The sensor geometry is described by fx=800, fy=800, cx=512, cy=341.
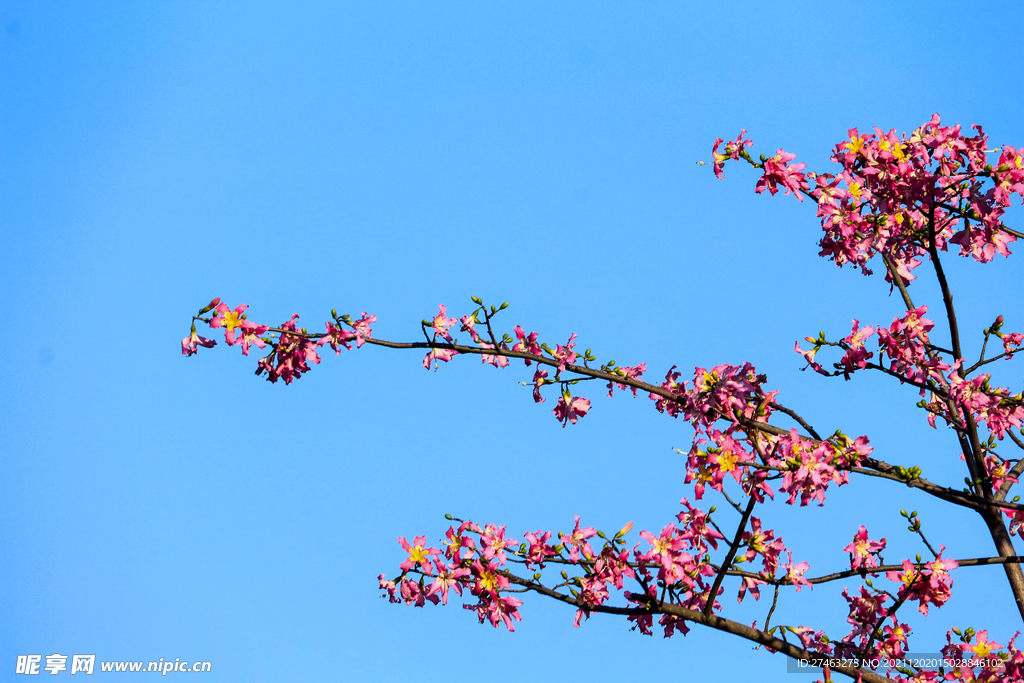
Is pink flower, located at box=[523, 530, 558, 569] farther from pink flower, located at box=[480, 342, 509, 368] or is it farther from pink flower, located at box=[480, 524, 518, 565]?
pink flower, located at box=[480, 342, 509, 368]

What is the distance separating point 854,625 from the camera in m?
5.38

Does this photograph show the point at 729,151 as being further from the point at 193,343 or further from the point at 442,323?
the point at 193,343

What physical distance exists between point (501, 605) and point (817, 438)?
225cm

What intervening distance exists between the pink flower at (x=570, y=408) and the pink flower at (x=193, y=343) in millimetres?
2297

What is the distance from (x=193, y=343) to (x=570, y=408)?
2.48 meters

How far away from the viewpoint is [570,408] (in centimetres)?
555

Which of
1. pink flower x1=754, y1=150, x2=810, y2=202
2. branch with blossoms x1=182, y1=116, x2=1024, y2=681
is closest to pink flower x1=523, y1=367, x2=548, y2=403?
branch with blossoms x1=182, y1=116, x2=1024, y2=681

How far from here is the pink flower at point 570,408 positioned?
5.53m

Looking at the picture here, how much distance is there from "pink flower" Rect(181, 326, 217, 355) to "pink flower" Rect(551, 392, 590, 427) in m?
2.30

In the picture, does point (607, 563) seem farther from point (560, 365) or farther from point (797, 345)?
point (797, 345)

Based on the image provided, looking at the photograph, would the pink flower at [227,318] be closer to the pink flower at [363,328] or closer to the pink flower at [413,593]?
the pink flower at [363,328]

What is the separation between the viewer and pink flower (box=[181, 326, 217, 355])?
189 inches

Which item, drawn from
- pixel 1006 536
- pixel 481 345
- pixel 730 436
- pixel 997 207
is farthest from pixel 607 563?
pixel 997 207

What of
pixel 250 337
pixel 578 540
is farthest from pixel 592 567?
pixel 250 337
